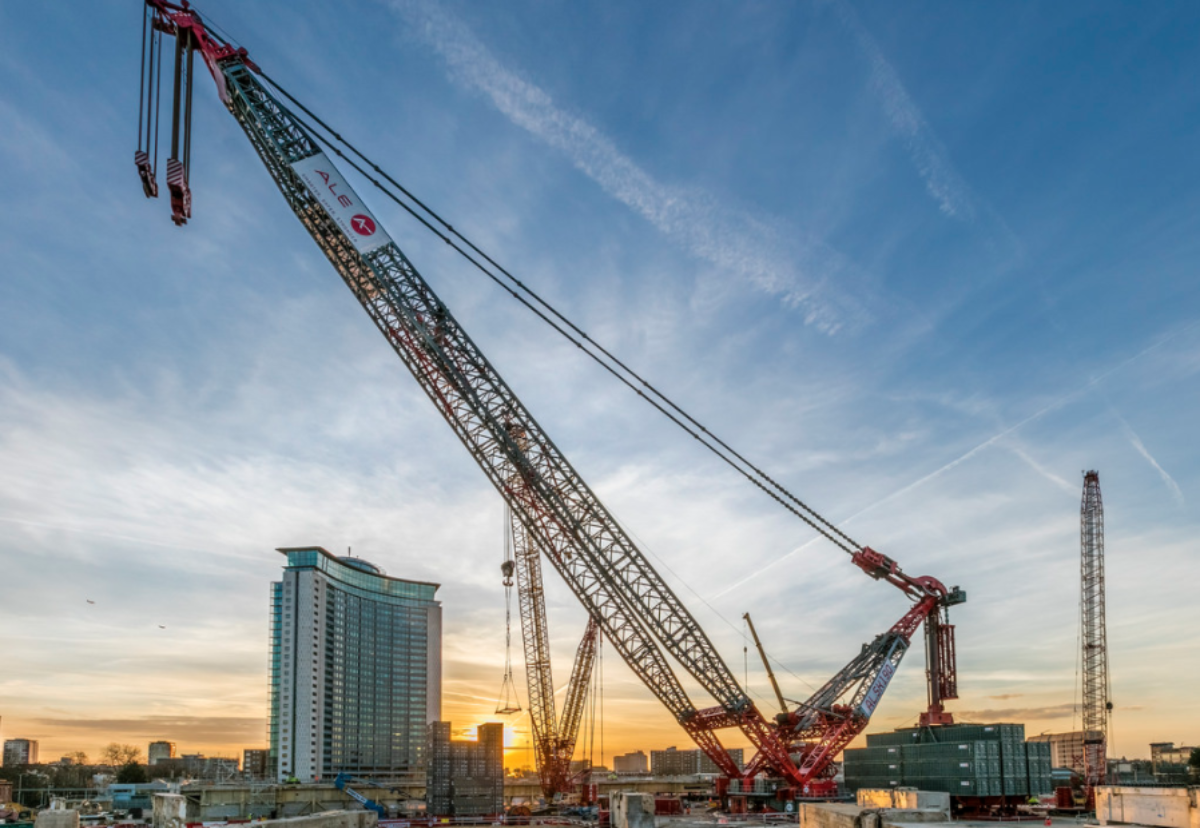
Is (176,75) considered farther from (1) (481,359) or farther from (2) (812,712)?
(2) (812,712)

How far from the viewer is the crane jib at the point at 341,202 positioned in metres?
45.8

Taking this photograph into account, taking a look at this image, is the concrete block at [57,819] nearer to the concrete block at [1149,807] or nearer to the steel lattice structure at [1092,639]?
the concrete block at [1149,807]

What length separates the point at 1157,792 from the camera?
1609 cm

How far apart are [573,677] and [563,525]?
52531mm

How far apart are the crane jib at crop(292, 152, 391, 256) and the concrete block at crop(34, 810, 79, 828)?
93.2 ft

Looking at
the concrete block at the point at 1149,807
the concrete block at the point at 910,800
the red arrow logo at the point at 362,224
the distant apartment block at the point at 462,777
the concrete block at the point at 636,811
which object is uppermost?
the red arrow logo at the point at 362,224

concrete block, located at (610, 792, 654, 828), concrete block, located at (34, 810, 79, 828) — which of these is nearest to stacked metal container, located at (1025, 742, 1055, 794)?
concrete block, located at (610, 792, 654, 828)

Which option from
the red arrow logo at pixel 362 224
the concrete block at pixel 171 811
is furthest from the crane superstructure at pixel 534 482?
the concrete block at pixel 171 811

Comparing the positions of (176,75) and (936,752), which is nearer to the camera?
(176,75)

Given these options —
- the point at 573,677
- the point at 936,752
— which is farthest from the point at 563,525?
the point at 573,677

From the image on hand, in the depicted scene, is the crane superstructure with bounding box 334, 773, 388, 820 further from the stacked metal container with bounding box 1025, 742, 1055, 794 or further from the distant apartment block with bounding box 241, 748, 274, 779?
the distant apartment block with bounding box 241, 748, 274, 779

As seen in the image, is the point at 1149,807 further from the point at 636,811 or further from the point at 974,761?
the point at 974,761

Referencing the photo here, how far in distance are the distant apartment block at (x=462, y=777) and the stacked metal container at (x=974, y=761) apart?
1246 inches

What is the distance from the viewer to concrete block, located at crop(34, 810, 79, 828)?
2903 centimetres
